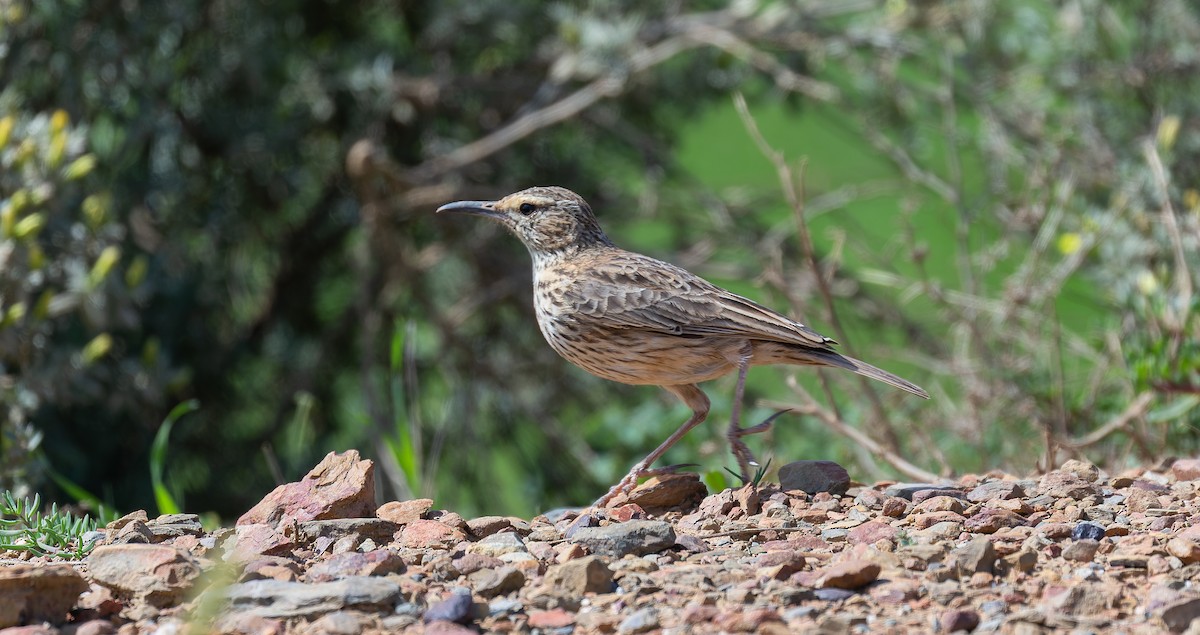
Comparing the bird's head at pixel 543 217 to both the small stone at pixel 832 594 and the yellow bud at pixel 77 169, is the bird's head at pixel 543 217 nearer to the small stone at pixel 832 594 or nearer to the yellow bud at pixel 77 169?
the yellow bud at pixel 77 169

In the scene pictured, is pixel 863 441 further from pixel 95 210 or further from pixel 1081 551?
pixel 95 210

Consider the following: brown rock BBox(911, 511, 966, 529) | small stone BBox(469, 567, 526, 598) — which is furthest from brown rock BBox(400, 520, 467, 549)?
brown rock BBox(911, 511, 966, 529)

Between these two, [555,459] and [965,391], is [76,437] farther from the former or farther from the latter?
[965,391]

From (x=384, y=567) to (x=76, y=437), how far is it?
14.1 feet

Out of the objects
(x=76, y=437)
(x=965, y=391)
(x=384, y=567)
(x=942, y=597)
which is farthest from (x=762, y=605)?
(x=76, y=437)

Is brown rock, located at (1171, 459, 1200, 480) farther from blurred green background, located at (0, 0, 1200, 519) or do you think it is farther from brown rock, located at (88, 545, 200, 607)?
brown rock, located at (88, 545, 200, 607)

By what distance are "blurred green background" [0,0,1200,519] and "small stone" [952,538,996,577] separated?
2.33 meters

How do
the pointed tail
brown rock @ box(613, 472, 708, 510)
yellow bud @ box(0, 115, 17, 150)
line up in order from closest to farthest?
brown rock @ box(613, 472, 708, 510)
the pointed tail
yellow bud @ box(0, 115, 17, 150)

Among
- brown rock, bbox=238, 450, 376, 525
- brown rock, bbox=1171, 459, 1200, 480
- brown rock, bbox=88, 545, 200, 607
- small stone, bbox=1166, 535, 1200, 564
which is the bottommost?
brown rock, bbox=1171, 459, 1200, 480

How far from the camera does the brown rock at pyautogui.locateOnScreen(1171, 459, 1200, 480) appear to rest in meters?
4.31

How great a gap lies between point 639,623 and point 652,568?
0.44 meters

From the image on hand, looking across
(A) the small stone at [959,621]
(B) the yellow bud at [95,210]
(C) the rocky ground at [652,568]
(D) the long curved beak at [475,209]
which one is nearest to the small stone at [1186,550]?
(C) the rocky ground at [652,568]

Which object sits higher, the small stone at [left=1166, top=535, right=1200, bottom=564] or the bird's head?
the bird's head

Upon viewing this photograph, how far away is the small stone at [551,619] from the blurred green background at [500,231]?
2.79 m
